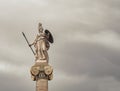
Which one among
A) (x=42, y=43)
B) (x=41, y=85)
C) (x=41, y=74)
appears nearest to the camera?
(x=41, y=85)

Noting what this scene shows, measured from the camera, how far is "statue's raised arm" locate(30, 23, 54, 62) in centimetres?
3669

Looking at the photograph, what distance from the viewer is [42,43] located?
37.3 meters

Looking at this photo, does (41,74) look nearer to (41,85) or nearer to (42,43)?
(41,85)

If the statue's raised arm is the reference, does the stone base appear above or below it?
below

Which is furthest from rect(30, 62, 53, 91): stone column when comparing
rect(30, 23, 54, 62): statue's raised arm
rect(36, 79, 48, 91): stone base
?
rect(30, 23, 54, 62): statue's raised arm

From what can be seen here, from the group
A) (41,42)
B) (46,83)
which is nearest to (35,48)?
(41,42)

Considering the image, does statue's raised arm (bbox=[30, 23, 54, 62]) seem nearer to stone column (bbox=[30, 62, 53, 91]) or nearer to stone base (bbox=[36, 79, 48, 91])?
stone column (bbox=[30, 62, 53, 91])

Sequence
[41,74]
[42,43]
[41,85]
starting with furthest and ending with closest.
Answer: [42,43]
[41,74]
[41,85]

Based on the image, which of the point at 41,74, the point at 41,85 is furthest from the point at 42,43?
the point at 41,85

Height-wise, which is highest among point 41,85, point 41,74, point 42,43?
point 42,43

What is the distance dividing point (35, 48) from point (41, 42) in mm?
651

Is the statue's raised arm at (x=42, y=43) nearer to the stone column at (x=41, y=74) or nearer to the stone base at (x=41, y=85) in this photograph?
the stone column at (x=41, y=74)

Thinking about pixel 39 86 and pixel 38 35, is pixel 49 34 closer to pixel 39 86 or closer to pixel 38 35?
pixel 38 35

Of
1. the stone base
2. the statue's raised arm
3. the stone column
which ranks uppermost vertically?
the statue's raised arm
